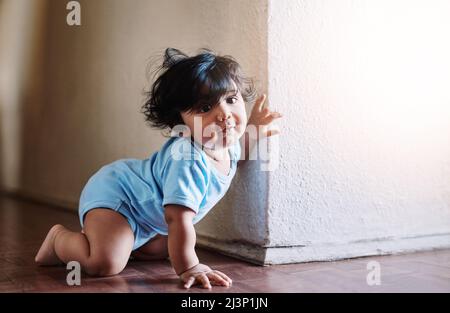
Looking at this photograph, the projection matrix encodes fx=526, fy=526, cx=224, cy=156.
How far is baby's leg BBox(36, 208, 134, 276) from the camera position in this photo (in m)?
1.21

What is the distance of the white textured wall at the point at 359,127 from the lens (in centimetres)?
135

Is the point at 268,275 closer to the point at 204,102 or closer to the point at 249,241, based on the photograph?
the point at 249,241

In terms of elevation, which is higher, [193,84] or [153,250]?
[193,84]

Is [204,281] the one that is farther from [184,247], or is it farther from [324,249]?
[324,249]

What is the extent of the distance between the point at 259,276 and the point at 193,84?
1.53 ft

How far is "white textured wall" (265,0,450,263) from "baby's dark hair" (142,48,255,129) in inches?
5.1

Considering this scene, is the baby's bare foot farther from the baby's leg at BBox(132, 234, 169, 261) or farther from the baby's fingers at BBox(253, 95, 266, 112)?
the baby's fingers at BBox(253, 95, 266, 112)

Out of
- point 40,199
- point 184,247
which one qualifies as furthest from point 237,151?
point 40,199

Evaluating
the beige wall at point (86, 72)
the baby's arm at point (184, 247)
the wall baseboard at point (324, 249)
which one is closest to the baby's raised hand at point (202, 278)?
the baby's arm at point (184, 247)

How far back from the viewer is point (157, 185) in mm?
1270

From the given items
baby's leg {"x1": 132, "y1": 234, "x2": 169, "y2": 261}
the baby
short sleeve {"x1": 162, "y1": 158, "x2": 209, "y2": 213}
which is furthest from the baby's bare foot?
short sleeve {"x1": 162, "y1": 158, "x2": 209, "y2": 213}

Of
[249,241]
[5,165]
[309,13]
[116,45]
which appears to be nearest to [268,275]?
[249,241]

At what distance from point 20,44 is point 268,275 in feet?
10.4

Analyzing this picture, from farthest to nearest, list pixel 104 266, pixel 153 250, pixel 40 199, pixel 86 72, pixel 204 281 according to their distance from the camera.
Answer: pixel 40 199 < pixel 86 72 < pixel 153 250 < pixel 104 266 < pixel 204 281
